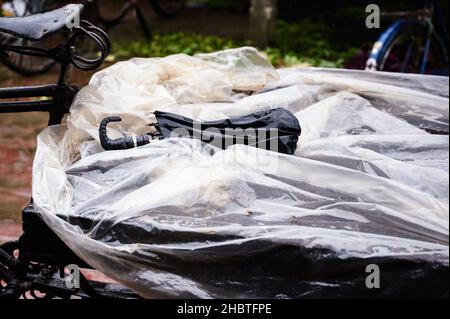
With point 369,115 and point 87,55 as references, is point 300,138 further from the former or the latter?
point 87,55

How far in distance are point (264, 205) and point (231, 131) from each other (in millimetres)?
508

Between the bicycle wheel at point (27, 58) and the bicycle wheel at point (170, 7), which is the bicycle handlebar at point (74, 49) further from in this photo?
the bicycle wheel at point (170, 7)

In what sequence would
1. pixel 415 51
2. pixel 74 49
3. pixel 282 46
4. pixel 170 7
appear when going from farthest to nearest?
pixel 170 7
pixel 282 46
pixel 415 51
pixel 74 49

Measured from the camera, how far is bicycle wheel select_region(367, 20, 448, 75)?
17.2ft

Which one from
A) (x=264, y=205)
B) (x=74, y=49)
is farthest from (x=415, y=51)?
(x=264, y=205)

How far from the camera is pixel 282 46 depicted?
300 inches

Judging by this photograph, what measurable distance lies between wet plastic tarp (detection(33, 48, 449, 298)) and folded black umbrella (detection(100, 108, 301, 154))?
0.07 meters

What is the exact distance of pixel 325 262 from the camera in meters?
1.93

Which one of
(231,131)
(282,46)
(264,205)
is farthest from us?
(282,46)

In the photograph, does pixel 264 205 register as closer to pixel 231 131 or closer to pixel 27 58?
pixel 231 131

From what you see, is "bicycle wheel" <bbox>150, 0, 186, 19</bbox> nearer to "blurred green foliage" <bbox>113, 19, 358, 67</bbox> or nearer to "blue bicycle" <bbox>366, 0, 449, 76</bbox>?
"blurred green foliage" <bbox>113, 19, 358, 67</bbox>

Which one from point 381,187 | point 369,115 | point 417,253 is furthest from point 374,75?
point 417,253

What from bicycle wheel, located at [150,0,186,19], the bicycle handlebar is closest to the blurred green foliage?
bicycle wheel, located at [150,0,186,19]

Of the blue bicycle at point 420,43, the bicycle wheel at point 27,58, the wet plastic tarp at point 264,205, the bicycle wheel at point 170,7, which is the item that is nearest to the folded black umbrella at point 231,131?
the wet plastic tarp at point 264,205
